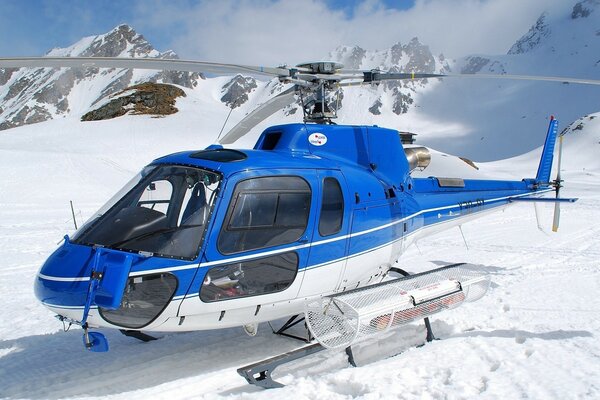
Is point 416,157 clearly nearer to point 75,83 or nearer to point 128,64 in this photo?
point 128,64

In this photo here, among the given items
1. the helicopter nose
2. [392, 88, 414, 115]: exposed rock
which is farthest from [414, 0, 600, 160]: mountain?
the helicopter nose

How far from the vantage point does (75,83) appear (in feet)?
571

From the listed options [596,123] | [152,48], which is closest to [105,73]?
[152,48]

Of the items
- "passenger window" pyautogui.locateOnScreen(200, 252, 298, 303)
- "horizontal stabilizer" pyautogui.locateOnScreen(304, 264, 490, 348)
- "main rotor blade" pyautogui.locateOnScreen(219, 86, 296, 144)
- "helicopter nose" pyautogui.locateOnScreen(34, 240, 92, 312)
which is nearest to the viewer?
"helicopter nose" pyautogui.locateOnScreen(34, 240, 92, 312)

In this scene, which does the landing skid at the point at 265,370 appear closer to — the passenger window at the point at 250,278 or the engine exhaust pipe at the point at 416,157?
the passenger window at the point at 250,278

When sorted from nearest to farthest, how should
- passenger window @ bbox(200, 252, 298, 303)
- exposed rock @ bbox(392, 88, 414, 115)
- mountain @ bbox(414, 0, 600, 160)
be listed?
passenger window @ bbox(200, 252, 298, 303) < mountain @ bbox(414, 0, 600, 160) < exposed rock @ bbox(392, 88, 414, 115)

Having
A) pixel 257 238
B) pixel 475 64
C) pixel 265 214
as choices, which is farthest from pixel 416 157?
pixel 475 64

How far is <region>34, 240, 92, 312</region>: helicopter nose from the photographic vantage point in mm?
3883

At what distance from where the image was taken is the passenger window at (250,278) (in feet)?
13.9

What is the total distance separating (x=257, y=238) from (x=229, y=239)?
11.5 inches

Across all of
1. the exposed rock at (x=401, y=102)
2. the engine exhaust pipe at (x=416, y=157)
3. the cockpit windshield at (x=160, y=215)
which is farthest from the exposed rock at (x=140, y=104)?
the exposed rock at (x=401, y=102)

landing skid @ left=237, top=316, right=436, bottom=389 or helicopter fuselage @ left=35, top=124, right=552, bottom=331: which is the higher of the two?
helicopter fuselage @ left=35, top=124, right=552, bottom=331

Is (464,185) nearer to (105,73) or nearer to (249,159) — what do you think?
(249,159)

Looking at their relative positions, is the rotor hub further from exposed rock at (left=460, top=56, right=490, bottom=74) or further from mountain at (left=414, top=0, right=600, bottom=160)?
exposed rock at (left=460, top=56, right=490, bottom=74)
